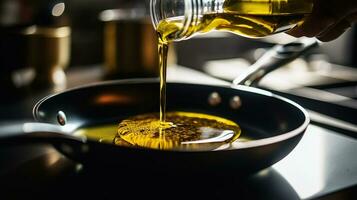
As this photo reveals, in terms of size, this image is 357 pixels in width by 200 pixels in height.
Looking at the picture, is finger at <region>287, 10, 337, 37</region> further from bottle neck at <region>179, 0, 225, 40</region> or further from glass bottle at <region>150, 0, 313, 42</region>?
bottle neck at <region>179, 0, 225, 40</region>

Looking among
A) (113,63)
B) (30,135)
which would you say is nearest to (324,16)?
(30,135)

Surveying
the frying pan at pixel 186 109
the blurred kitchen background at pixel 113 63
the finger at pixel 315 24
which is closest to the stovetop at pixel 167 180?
the frying pan at pixel 186 109

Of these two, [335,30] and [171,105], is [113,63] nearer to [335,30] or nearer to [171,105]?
[171,105]

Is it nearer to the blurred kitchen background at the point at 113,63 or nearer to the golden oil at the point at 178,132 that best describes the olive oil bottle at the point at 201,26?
the golden oil at the point at 178,132

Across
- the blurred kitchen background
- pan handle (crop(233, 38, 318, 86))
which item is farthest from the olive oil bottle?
the blurred kitchen background

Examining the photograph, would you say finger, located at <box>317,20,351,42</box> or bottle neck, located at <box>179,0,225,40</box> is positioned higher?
bottle neck, located at <box>179,0,225,40</box>

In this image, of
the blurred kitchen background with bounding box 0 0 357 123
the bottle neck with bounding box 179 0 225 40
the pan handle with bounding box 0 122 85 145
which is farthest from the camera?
the blurred kitchen background with bounding box 0 0 357 123

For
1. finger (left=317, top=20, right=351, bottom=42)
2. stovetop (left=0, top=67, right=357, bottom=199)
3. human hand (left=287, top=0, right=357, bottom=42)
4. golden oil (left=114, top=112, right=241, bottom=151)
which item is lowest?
stovetop (left=0, top=67, right=357, bottom=199)
